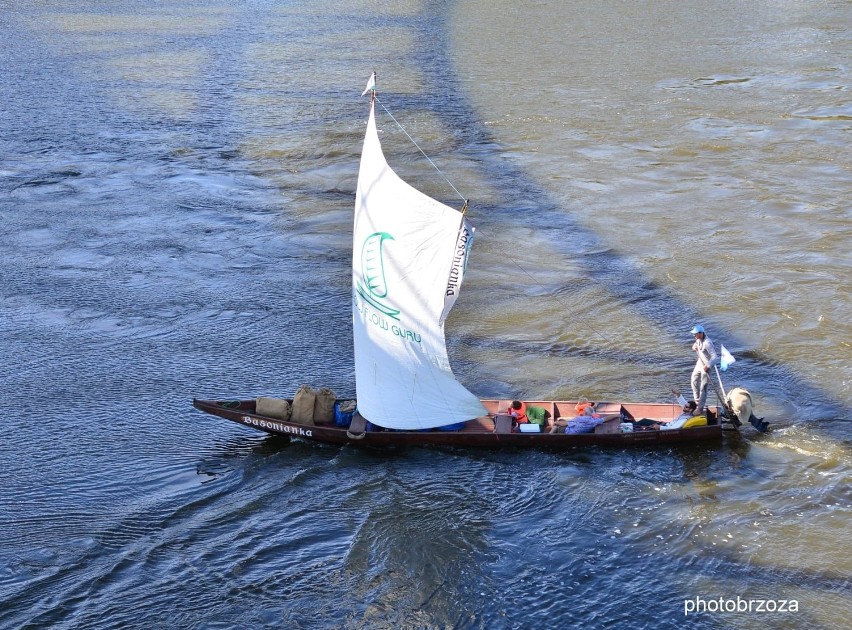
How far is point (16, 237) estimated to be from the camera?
4231 centimetres

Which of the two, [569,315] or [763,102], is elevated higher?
[763,102]

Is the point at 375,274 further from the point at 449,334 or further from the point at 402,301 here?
the point at 449,334

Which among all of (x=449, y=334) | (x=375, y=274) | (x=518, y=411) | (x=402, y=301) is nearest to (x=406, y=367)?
(x=402, y=301)

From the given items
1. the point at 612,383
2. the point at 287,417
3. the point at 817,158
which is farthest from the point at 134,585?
the point at 817,158

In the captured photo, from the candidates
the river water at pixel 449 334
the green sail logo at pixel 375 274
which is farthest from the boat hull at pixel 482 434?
the green sail logo at pixel 375 274

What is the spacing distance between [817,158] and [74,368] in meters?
36.3

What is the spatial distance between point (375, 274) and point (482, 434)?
193 inches

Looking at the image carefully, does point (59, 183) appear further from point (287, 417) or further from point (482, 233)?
point (287, 417)

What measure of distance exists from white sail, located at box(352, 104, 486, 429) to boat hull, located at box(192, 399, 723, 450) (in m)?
0.45

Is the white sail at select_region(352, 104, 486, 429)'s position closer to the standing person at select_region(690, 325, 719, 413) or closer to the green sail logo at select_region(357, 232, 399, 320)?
the green sail logo at select_region(357, 232, 399, 320)

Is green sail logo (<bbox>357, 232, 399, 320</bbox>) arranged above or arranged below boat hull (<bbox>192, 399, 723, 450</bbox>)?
above

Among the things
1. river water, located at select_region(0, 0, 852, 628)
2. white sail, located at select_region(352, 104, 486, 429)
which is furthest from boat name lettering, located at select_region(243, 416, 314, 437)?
white sail, located at select_region(352, 104, 486, 429)

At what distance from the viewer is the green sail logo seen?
2584cm

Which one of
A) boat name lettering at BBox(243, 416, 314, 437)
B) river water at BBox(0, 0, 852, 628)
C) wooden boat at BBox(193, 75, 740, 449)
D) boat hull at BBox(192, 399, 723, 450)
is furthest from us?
boat name lettering at BBox(243, 416, 314, 437)
